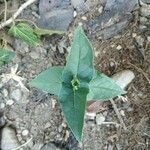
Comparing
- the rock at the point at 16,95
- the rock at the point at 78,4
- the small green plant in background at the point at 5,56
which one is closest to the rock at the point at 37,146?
the rock at the point at 16,95

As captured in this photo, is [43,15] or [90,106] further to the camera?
[43,15]

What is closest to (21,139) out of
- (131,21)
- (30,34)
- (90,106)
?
(90,106)

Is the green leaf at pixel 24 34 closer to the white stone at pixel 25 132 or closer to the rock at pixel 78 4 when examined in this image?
the rock at pixel 78 4

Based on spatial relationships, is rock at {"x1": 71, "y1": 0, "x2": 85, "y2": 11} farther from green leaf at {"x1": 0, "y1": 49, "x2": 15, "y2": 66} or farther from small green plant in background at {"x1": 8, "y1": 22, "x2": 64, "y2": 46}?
green leaf at {"x1": 0, "y1": 49, "x2": 15, "y2": 66}

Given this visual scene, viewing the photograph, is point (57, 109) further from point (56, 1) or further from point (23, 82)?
point (56, 1)

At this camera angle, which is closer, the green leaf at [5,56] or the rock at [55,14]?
the green leaf at [5,56]

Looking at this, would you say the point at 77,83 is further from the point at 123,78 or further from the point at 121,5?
the point at 121,5

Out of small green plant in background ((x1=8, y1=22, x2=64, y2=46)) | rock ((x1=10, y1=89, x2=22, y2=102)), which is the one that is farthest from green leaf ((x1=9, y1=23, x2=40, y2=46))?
rock ((x1=10, y1=89, x2=22, y2=102))
